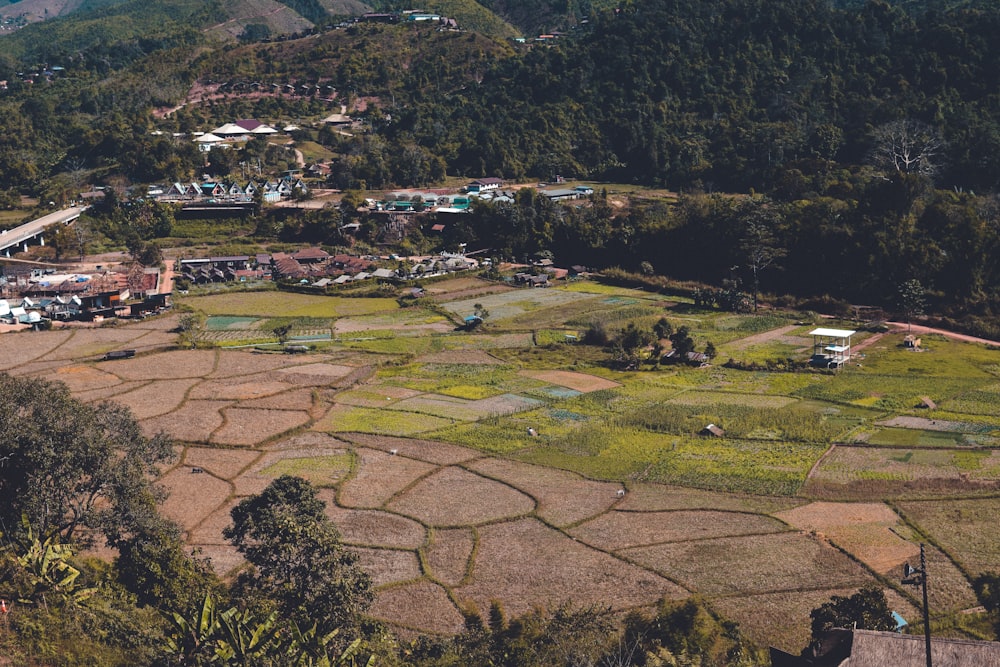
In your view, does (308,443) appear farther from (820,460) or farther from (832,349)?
(832,349)

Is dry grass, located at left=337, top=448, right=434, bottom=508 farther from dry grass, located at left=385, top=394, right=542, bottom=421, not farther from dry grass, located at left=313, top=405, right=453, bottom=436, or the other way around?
dry grass, located at left=385, top=394, right=542, bottom=421

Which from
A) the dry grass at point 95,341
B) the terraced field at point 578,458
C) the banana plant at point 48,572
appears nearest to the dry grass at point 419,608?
the terraced field at point 578,458

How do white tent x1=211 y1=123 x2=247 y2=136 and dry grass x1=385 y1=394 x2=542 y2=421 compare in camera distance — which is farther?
white tent x1=211 y1=123 x2=247 y2=136

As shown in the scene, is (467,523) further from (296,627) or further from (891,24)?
(891,24)

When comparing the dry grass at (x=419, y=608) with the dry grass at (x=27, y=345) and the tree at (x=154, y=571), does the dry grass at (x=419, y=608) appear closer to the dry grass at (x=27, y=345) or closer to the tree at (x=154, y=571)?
the tree at (x=154, y=571)

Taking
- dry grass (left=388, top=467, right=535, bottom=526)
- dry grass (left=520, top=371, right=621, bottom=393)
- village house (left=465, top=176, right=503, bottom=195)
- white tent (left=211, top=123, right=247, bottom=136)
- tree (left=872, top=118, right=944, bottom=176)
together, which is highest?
white tent (left=211, top=123, right=247, bottom=136)

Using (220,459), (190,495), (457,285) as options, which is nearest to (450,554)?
(190,495)

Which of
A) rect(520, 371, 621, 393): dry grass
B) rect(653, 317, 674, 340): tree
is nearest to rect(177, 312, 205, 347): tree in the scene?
rect(520, 371, 621, 393): dry grass
